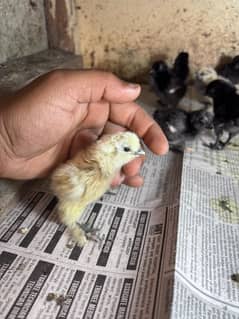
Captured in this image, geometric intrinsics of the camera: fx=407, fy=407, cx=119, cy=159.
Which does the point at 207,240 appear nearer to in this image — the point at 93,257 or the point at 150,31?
the point at 93,257

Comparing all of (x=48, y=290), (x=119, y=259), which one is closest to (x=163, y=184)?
(x=119, y=259)

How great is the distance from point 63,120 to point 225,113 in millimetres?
732

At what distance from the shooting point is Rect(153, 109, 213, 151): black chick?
157 centimetres

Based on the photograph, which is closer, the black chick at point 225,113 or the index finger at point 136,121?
the index finger at point 136,121

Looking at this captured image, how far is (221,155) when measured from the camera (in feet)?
4.94

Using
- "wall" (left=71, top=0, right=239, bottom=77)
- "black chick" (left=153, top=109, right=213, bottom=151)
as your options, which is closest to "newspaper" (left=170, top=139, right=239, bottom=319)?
"black chick" (left=153, top=109, right=213, bottom=151)

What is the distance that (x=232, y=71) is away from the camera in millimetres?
1851

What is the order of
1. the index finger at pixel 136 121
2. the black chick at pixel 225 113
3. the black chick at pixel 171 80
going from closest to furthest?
the index finger at pixel 136 121 → the black chick at pixel 225 113 → the black chick at pixel 171 80

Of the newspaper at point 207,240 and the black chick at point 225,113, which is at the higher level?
the black chick at point 225,113

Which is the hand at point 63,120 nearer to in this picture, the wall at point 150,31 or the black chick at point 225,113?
the black chick at point 225,113

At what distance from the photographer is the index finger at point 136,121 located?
45.9 inches

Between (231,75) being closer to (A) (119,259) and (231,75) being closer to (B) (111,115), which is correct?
(B) (111,115)

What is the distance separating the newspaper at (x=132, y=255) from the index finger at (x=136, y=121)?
7.3 inches

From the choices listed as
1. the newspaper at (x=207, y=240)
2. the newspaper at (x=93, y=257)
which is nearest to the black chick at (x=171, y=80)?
the newspaper at (x=207, y=240)
